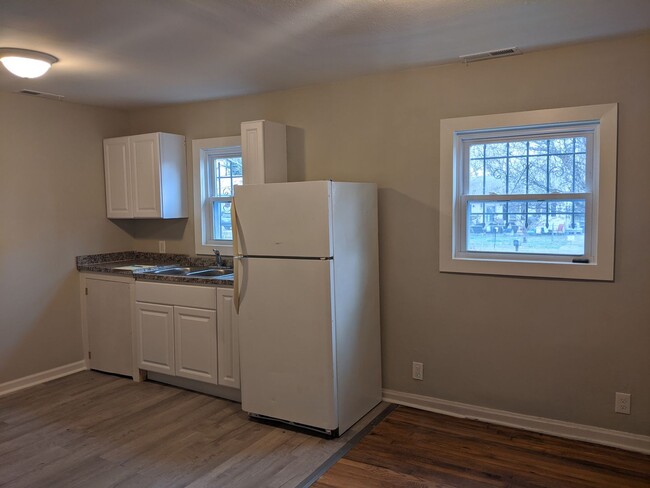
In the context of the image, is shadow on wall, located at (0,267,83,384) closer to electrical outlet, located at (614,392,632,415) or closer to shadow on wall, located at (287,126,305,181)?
shadow on wall, located at (287,126,305,181)

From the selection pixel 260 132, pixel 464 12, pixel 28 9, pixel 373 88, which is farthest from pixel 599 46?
pixel 28 9

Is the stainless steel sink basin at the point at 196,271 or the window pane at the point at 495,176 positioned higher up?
the window pane at the point at 495,176

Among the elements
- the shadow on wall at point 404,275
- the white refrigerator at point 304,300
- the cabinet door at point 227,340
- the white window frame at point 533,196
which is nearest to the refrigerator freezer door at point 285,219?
the white refrigerator at point 304,300

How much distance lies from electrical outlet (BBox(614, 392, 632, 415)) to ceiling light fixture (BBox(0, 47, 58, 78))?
3.85m

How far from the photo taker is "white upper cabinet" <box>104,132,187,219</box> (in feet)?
14.2

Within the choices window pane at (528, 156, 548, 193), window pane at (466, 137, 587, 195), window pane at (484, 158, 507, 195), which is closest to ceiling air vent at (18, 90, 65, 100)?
window pane at (466, 137, 587, 195)

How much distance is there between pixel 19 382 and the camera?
13.2ft

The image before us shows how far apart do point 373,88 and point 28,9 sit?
2.11m

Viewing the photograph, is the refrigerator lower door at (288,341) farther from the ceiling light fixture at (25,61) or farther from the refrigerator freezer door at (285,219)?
the ceiling light fixture at (25,61)

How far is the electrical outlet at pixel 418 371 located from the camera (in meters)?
3.52

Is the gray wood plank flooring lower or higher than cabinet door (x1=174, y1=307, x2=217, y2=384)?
lower

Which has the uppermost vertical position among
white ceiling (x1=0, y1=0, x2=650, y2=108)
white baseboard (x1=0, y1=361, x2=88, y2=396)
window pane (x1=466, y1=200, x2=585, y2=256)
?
white ceiling (x1=0, y1=0, x2=650, y2=108)

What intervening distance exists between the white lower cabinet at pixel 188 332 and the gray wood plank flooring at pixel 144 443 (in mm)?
226

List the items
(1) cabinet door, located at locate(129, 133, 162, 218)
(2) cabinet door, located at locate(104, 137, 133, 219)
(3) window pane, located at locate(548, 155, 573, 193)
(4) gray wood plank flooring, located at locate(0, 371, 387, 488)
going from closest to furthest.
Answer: (4) gray wood plank flooring, located at locate(0, 371, 387, 488) → (3) window pane, located at locate(548, 155, 573, 193) → (1) cabinet door, located at locate(129, 133, 162, 218) → (2) cabinet door, located at locate(104, 137, 133, 219)
